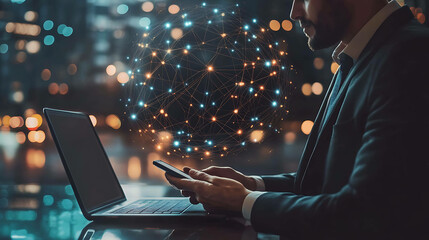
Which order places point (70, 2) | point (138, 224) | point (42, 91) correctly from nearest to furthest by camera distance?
point (138, 224)
point (42, 91)
point (70, 2)

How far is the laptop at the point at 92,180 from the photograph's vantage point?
0.82 metres

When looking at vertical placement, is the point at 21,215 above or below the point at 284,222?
above

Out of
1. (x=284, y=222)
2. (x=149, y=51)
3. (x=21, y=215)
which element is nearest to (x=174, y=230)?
(x=284, y=222)

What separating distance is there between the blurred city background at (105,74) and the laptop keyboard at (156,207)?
0.39 metres

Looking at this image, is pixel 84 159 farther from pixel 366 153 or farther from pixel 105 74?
pixel 105 74

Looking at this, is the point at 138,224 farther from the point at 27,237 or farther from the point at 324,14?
the point at 324,14

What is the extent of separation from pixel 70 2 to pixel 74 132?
5281 mm

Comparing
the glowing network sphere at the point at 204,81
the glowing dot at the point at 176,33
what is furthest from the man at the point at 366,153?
the glowing dot at the point at 176,33

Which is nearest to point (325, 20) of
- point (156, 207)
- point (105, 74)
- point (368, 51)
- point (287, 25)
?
point (368, 51)

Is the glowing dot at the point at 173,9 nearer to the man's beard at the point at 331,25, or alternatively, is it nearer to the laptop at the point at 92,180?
the laptop at the point at 92,180

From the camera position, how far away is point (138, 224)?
777 millimetres

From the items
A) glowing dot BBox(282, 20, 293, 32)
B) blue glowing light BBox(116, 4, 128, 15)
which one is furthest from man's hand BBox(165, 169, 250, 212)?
blue glowing light BBox(116, 4, 128, 15)

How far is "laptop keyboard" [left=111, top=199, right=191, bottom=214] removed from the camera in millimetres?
837

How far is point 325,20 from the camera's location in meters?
0.80
